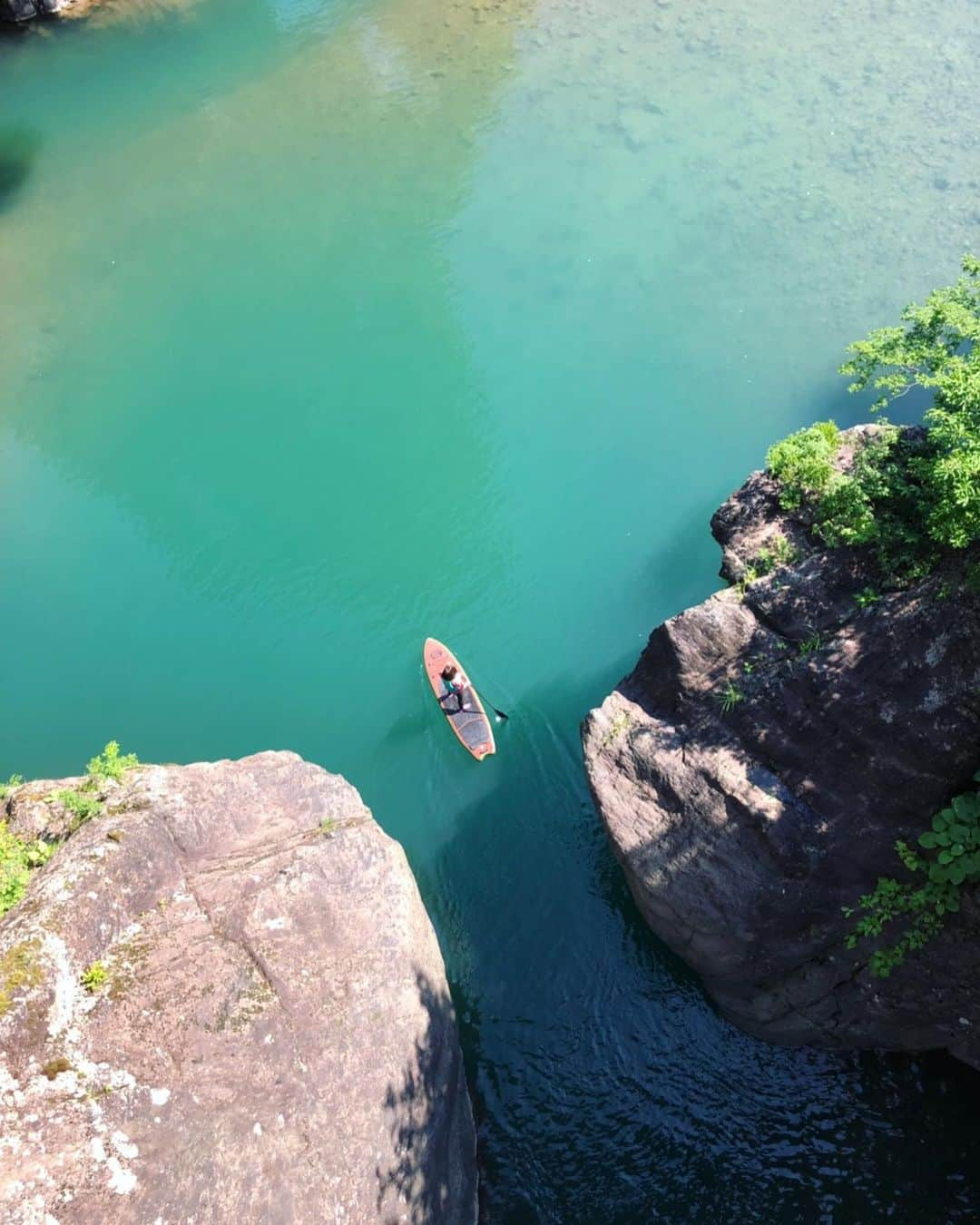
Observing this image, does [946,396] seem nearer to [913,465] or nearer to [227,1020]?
[913,465]

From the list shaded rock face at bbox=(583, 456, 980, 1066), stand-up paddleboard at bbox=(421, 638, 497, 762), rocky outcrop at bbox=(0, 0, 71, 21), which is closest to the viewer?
shaded rock face at bbox=(583, 456, 980, 1066)

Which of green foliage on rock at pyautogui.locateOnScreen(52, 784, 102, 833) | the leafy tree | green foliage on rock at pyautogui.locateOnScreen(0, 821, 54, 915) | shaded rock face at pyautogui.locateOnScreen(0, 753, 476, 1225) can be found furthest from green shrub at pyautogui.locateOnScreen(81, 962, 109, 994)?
the leafy tree

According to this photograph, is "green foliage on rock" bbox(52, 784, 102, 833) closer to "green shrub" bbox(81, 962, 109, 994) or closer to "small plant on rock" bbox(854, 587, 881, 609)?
"green shrub" bbox(81, 962, 109, 994)

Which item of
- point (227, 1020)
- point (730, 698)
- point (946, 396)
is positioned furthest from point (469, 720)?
point (946, 396)

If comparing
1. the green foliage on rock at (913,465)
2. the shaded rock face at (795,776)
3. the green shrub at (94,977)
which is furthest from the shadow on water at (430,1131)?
the green foliage on rock at (913,465)

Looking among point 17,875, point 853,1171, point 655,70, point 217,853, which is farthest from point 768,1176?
point 655,70

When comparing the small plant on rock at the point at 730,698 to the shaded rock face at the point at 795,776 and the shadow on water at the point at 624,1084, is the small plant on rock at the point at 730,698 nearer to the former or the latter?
the shaded rock face at the point at 795,776
